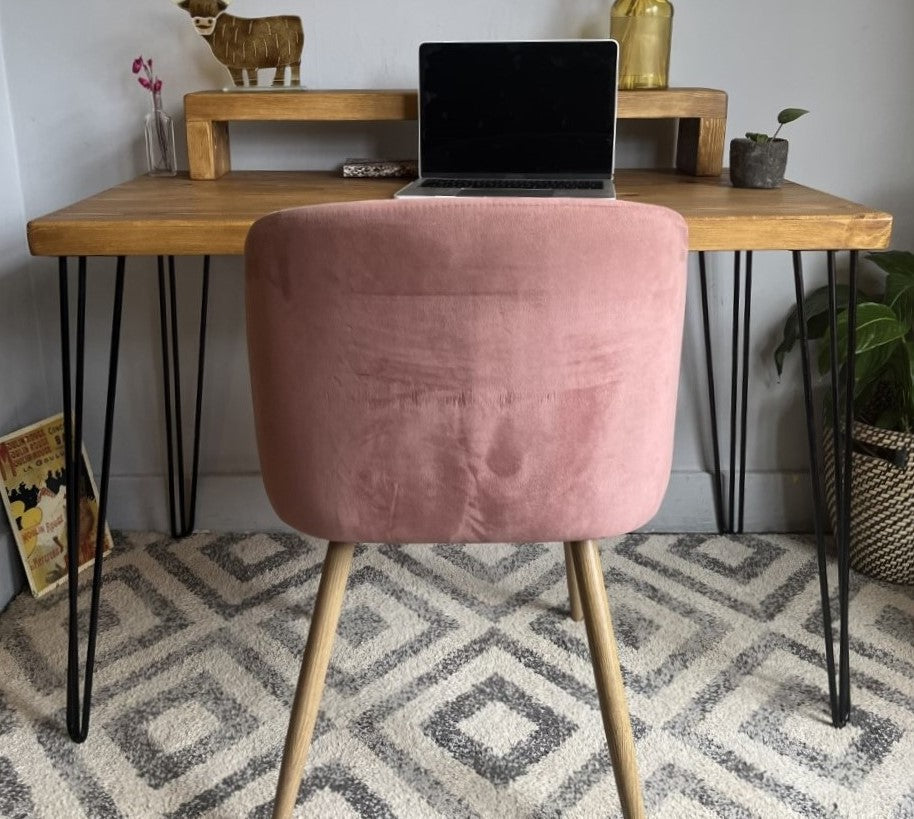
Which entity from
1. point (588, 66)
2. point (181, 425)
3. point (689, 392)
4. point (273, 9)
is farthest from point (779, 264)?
point (181, 425)

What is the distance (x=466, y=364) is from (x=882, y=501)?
41.7 inches

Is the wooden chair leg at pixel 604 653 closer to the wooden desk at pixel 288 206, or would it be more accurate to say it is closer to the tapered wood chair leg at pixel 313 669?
the tapered wood chair leg at pixel 313 669

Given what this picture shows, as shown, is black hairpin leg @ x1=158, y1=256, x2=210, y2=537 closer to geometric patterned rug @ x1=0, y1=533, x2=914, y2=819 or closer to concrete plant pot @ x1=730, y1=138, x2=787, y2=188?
geometric patterned rug @ x1=0, y1=533, x2=914, y2=819

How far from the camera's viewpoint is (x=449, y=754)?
3.93ft

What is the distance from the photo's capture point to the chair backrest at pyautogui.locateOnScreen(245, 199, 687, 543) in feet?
2.58

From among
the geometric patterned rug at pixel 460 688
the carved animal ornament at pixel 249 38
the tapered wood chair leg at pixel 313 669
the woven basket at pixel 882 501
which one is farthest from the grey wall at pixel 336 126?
the tapered wood chair leg at pixel 313 669

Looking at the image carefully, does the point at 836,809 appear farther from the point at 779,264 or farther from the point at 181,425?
the point at 181,425

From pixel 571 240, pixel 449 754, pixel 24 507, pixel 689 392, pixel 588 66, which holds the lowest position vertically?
pixel 449 754

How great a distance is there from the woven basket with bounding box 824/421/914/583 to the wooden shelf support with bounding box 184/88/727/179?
576 millimetres

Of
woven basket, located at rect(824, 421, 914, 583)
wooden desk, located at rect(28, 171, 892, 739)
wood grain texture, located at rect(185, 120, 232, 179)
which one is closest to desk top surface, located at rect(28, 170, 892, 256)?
wooden desk, located at rect(28, 171, 892, 739)

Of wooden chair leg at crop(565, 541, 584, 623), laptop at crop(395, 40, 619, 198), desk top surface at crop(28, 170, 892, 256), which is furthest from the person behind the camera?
wooden chair leg at crop(565, 541, 584, 623)

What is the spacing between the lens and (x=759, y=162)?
1300 mm

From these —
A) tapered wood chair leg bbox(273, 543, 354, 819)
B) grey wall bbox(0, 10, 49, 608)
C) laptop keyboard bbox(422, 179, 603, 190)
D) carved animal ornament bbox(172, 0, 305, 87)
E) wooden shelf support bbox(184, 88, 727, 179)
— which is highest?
carved animal ornament bbox(172, 0, 305, 87)

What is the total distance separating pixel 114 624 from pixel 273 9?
3.51 feet
